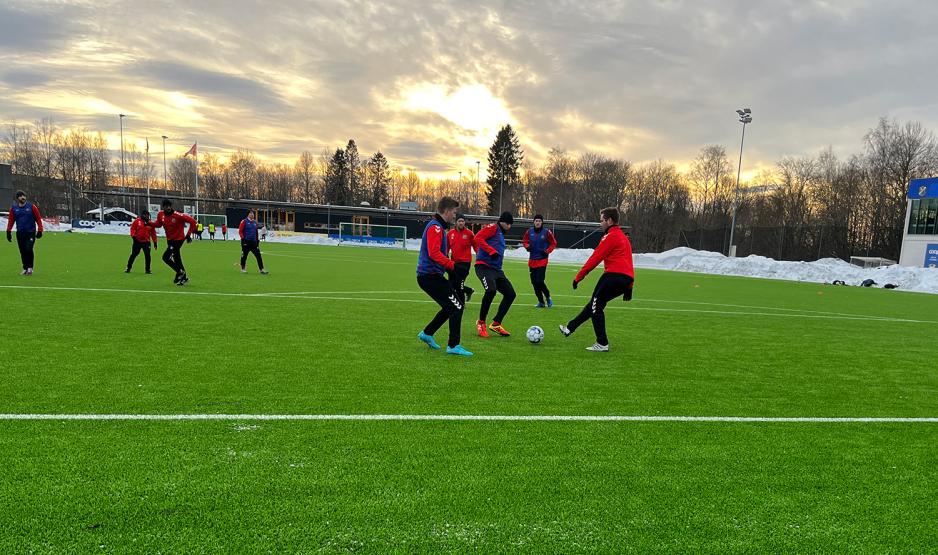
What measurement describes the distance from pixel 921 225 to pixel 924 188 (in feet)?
8.60

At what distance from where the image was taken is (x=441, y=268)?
6.57 meters

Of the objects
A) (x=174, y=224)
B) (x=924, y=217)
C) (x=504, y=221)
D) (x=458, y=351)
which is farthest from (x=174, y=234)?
(x=924, y=217)

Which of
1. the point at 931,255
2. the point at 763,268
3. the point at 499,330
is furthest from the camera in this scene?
the point at 931,255

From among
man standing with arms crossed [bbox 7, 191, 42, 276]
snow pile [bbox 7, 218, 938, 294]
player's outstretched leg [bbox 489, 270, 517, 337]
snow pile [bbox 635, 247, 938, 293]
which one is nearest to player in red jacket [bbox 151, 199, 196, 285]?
man standing with arms crossed [bbox 7, 191, 42, 276]

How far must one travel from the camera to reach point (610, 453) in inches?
146

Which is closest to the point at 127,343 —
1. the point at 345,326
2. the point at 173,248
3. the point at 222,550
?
the point at 345,326

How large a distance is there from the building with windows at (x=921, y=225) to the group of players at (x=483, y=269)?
39.6 m

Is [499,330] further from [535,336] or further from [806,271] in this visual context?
[806,271]

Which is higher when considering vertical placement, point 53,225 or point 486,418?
point 53,225

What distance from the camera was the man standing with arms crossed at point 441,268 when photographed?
251 inches

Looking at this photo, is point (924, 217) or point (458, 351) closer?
point (458, 351)

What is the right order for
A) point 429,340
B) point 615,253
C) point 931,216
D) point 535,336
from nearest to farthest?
point 429,340 < point 615,253 < point 535,336 < point 931,216

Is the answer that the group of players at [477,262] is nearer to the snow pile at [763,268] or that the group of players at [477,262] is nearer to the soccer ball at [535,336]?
the soccer ball at [535,336]

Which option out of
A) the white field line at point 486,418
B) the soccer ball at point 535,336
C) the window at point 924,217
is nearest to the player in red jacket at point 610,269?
the soccer ball at point 535,336
